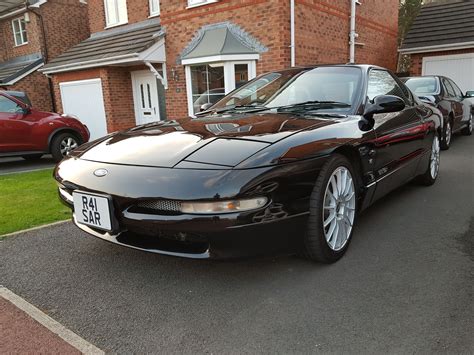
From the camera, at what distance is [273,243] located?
241 cm

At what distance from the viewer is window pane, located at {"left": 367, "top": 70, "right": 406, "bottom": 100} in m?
3.67

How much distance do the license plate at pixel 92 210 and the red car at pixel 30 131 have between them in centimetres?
574

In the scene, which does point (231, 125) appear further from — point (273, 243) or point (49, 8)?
point (49, 8)

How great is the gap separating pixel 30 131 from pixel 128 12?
601 centimetres

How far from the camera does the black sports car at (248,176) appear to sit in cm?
227

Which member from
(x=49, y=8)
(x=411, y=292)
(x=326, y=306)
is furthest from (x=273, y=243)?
(x=49, y=8)

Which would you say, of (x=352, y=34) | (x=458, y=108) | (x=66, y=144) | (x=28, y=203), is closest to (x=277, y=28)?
(x=352, y=34)

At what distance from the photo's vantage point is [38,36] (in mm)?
16125

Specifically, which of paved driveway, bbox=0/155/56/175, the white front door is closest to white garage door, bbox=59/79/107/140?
the white front door

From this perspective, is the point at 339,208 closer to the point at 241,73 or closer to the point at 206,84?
the point at 241,73

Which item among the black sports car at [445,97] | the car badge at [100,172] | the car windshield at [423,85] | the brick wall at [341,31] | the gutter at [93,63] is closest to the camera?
the car badge at [100,172]

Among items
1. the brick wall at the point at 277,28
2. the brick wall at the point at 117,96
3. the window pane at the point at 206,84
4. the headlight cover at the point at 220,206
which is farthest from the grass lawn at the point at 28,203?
the brick wall at the point at 117,96

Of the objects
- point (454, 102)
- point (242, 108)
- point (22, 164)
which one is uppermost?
point (242, 108)

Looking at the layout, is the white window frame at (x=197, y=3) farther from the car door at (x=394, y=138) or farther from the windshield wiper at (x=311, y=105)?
the windshield wiper at (x=311, y=105)
